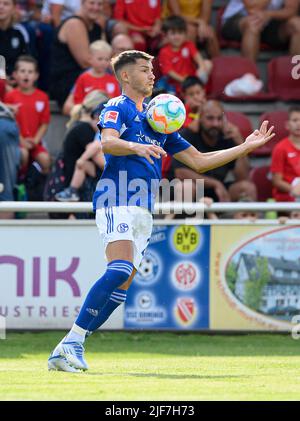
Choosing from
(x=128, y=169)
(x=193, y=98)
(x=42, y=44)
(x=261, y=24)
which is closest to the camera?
(x=128, y=169)

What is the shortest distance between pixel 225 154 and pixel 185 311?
2.84 m

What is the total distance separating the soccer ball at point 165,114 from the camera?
7.45m

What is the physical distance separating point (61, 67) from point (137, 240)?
6.12m

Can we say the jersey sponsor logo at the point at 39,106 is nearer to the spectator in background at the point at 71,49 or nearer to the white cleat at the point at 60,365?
the spectator in background at the point at 71,49

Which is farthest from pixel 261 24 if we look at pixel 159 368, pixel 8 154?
pixel 159 368

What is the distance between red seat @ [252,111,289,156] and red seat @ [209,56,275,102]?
0.58 metres

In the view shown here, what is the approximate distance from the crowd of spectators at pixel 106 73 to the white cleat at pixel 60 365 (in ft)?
12.2

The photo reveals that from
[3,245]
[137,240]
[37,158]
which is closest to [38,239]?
[3,245]

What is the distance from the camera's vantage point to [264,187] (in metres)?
12.6

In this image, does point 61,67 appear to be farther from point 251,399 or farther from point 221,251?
point 251,399

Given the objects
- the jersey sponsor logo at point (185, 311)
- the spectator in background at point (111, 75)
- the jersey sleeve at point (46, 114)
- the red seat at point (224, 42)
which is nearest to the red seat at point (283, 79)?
the red seat at point (224, 42)

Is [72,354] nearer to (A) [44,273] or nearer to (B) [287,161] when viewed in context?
(A) [44,273]

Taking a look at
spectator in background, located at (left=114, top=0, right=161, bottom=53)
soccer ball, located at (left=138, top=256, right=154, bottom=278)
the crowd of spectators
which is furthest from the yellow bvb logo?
spectator in background, located at (left=114, top=0, right=161, bottom=53)

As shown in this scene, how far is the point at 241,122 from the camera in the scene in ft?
42.9
